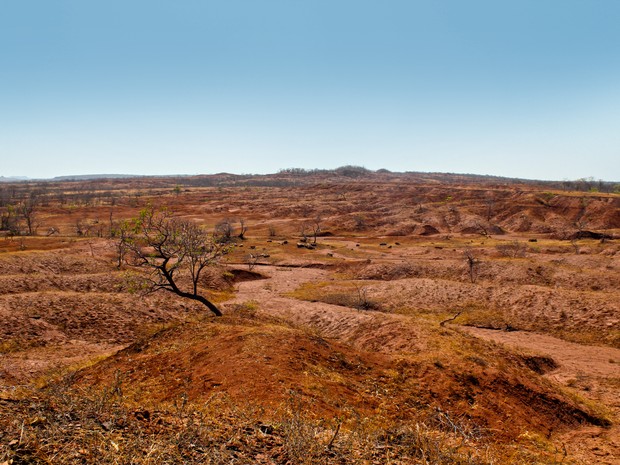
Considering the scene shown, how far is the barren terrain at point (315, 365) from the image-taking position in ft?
24.7

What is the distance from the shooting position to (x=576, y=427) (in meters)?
14.5

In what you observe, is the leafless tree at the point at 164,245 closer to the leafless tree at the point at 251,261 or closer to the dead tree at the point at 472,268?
the leafless tree at the point at 251,261

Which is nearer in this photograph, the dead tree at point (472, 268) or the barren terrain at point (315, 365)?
the barren terrain at point (315, 365)

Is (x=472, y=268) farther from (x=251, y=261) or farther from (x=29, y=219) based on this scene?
(x=29, y=219)

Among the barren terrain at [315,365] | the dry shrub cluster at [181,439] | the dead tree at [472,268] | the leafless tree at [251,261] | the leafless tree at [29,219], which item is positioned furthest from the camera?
the leafless tree at [29,219]

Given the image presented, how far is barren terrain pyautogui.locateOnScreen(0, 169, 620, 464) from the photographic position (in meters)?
7.54

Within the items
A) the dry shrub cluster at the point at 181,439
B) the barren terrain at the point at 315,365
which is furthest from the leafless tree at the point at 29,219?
the dry shrub cluster at the point at 181,439

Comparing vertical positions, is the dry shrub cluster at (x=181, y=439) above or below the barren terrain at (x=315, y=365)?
above

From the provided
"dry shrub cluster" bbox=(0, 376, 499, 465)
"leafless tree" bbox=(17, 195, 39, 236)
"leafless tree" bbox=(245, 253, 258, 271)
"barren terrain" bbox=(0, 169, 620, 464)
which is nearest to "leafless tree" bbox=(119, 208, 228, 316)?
"barren terrain" bbox=(0, 169, 620, 464)

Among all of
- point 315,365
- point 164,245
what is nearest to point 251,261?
point 164,245

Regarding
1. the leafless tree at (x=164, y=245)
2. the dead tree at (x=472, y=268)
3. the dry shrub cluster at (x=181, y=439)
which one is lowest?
the dead tree at (x=472, y=268)

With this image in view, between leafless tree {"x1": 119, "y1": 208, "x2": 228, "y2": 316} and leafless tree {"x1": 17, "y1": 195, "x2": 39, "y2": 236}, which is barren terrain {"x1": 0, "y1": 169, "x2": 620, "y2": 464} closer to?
leafless tree {"x1": 119, "y1": 208, "x2": 228, "y2": 316}

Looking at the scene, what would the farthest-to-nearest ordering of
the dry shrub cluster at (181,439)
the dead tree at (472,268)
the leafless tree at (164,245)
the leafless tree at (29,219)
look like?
1. the leafless tree at (29,219)
2. the dead tree at (472,268)
3. the leafless tree at (164,245)
4. the dry shrub cluster at (181,439)

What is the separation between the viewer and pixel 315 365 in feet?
47.4
